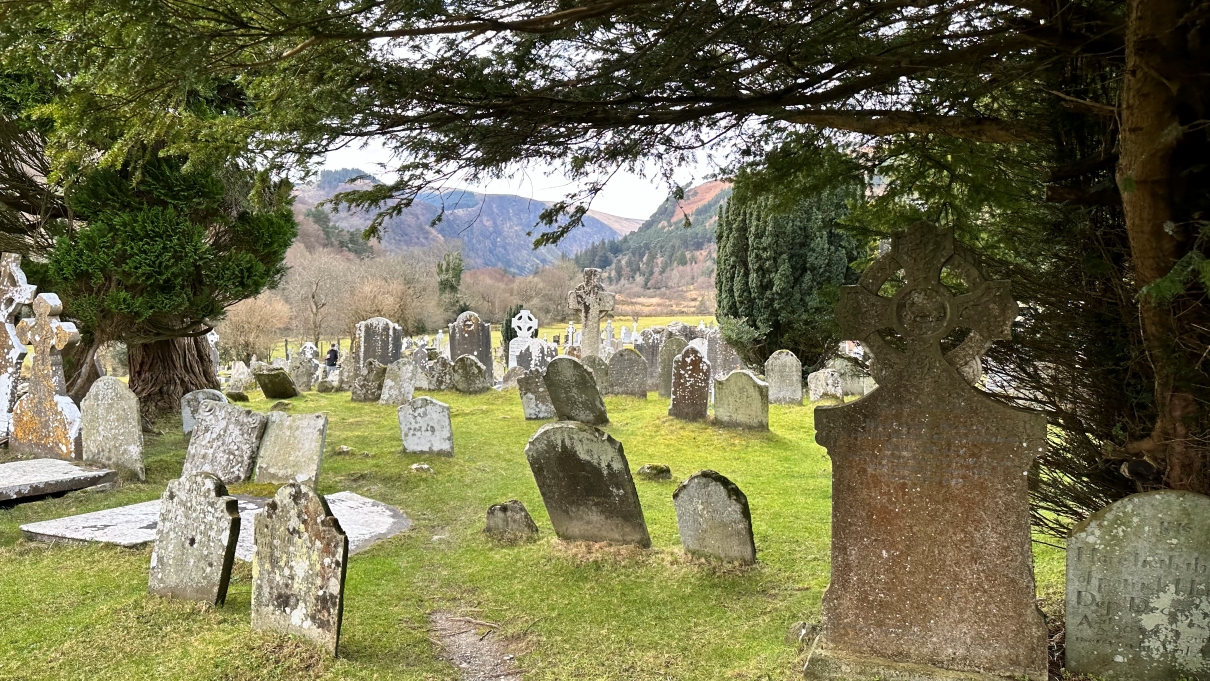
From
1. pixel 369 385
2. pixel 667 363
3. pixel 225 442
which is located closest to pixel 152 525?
pixel 225 442

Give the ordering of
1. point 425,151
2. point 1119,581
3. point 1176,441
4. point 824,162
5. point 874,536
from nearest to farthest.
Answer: point 1176,441 < point 1119,581 < point 874,536 < point 425,151 < point 824,162

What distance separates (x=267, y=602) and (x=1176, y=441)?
196 inches

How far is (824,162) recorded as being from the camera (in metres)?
4.75

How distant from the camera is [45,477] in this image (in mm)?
7895

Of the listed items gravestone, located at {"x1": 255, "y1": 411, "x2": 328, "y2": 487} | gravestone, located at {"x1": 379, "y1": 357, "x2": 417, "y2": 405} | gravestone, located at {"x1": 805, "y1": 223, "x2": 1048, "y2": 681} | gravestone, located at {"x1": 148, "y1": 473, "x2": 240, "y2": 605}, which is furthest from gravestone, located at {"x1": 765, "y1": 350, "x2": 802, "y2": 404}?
gravestone, located at {"x1": 148, "y1": 473, "x2": 240, "y2": 605}

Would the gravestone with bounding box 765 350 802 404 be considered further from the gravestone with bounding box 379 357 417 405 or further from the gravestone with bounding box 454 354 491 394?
the gravestone with bounding box 379 357 417 405

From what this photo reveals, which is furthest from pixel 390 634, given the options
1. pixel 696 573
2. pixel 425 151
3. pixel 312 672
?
pixel 425 151

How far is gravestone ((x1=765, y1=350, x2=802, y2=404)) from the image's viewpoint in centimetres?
1543

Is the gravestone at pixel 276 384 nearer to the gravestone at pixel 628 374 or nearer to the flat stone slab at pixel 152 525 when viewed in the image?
the gravestone at pixel 628 374

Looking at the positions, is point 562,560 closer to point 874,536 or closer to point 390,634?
point 390,634

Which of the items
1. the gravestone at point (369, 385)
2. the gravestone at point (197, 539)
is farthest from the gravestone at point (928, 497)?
the gravestone at point (369, 385)

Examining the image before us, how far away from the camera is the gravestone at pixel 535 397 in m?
14.1

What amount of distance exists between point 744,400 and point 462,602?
23.7 ft

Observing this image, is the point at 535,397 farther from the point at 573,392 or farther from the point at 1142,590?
the point at 1142,590
